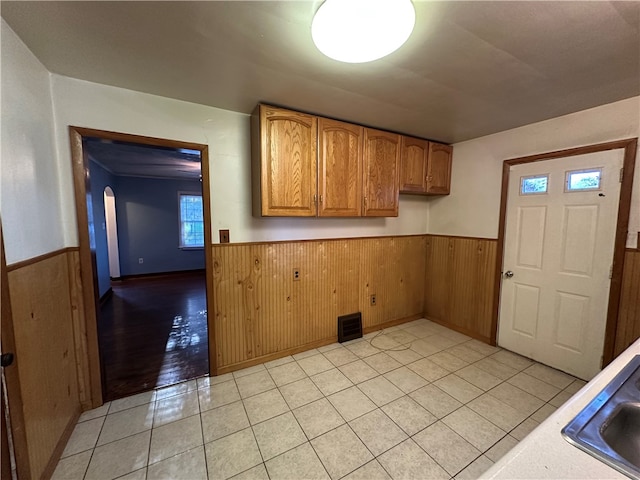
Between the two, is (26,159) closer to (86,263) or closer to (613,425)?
(86,263)

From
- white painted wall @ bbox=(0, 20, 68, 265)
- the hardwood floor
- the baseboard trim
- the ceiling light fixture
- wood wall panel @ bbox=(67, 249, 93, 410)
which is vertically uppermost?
the ceiling light fixture

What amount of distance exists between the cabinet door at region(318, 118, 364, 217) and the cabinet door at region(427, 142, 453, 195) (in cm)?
107

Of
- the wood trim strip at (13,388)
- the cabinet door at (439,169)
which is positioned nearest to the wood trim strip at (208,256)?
the wood trim strip at (13,388)

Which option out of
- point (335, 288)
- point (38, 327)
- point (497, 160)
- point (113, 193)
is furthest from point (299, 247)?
point (113, 193)

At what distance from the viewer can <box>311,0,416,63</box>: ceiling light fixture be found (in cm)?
100

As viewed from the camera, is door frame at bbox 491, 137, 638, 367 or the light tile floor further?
door frame at bbox 491, 137, 638, 367

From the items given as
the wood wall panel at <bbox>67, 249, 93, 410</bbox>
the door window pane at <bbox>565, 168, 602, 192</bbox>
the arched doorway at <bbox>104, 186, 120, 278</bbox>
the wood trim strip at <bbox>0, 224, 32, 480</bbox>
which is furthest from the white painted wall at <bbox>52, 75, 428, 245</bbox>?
the arched doorway at <bbox>104, 186, 120, 278</bbox>

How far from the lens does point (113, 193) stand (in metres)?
5.53

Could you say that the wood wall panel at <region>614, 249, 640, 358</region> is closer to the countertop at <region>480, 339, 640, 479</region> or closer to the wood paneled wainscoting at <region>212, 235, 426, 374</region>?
the wood paneled wainscoting at <region>212, 235, 426, 374</region>

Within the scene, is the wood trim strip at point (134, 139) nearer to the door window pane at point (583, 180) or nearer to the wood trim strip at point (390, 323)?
the wood trim strip at point (390, 323)

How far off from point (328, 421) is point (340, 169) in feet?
6.74

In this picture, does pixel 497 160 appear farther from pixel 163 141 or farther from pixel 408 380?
pixel 163 141

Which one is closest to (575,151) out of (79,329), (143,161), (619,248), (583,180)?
(583,180)

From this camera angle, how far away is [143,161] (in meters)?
4.55
